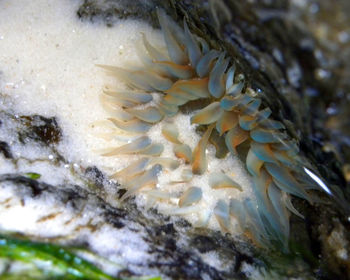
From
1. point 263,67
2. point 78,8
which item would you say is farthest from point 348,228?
point 78,8

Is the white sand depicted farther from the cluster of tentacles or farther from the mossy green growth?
the mossy green growth

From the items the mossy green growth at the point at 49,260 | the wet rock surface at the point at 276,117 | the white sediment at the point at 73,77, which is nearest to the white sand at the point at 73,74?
the white sediment at the point at 73,77

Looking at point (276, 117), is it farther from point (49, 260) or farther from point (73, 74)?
point (73, 74)

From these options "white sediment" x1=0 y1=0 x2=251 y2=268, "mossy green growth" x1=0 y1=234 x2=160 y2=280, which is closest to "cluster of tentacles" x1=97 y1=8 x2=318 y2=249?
"white sediment" x1=0 y1=0 x2=251 y2=268

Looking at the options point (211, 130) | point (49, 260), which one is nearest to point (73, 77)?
point (211, 130)

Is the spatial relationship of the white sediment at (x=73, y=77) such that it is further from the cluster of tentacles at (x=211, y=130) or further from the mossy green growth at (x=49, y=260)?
the mossy green growth at (x=49, y=260)

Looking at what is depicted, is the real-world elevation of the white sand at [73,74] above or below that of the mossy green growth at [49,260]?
above
